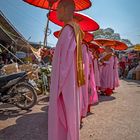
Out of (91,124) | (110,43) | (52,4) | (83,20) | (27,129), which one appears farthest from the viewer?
(110,43)

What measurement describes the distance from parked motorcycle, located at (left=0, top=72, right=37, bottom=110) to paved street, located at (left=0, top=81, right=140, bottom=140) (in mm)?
248

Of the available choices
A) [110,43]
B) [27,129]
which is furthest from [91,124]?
[110,43]

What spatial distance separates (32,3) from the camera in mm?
4934

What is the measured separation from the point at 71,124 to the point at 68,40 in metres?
0.99

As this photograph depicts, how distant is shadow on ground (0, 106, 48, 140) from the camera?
17.4 ft

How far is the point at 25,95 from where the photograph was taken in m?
7.46

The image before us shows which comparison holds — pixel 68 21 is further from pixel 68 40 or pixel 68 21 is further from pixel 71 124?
pixel 71 124

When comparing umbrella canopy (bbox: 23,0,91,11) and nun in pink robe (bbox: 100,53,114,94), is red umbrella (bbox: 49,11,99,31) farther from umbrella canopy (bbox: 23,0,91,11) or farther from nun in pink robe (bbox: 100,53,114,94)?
nun in pink robe (bbox: 100,53,114,94)

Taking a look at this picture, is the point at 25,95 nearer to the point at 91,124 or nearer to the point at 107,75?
the point at 91,124

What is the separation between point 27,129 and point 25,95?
1751 millimetres

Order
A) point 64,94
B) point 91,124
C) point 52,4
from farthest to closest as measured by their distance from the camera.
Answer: point 91,124
point 52,4
point 64,94

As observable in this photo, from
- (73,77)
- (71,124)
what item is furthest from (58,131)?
(73,77)

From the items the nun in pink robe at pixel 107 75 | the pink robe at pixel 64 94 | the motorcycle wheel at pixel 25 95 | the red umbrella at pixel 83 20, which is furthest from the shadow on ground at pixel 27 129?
the nun in pink robe at pixel 107 75

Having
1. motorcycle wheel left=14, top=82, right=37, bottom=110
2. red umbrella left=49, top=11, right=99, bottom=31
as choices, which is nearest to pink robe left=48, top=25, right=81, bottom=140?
red umbrella left=49, top=11, right=99, bottom=31
